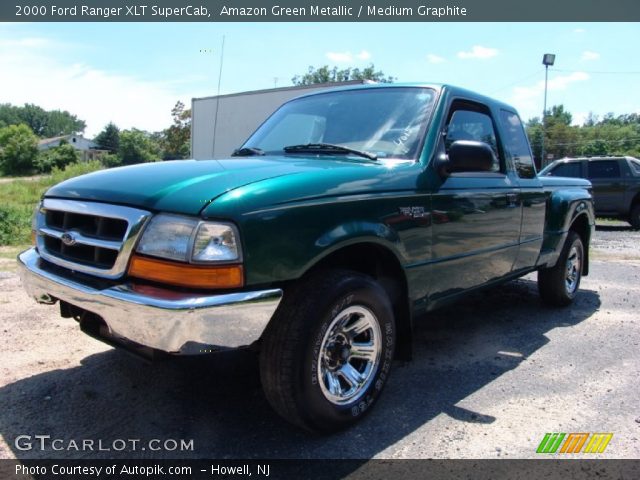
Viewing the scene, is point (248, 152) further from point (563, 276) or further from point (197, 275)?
point (563, 276)

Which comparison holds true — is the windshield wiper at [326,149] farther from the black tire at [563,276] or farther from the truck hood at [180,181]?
the black tire at [563,276]

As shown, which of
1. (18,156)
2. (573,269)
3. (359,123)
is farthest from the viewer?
(18,156)

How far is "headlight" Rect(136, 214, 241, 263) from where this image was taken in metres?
2.07

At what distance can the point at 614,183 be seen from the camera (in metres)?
13.0

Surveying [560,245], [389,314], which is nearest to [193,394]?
[389,314]

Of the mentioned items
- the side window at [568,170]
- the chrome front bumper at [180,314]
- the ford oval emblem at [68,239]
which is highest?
the side window at [568,170]

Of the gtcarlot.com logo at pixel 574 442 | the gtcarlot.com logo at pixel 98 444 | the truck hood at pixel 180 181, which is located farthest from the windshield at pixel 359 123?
the gtcarlot.com logo at pixel 98 444

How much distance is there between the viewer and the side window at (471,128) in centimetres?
349

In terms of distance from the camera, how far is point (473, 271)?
351cm

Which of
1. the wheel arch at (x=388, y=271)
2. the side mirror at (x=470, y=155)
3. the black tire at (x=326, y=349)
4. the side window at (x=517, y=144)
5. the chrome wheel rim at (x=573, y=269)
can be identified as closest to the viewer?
the black tire at (x=326, y=349)

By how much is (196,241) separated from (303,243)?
484 millimetres

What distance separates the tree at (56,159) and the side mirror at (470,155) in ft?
251

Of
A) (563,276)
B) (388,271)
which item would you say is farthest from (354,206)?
(563,276)

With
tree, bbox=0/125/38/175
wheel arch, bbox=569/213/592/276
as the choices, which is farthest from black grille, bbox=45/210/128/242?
tree, bbox=0/125/38/175
